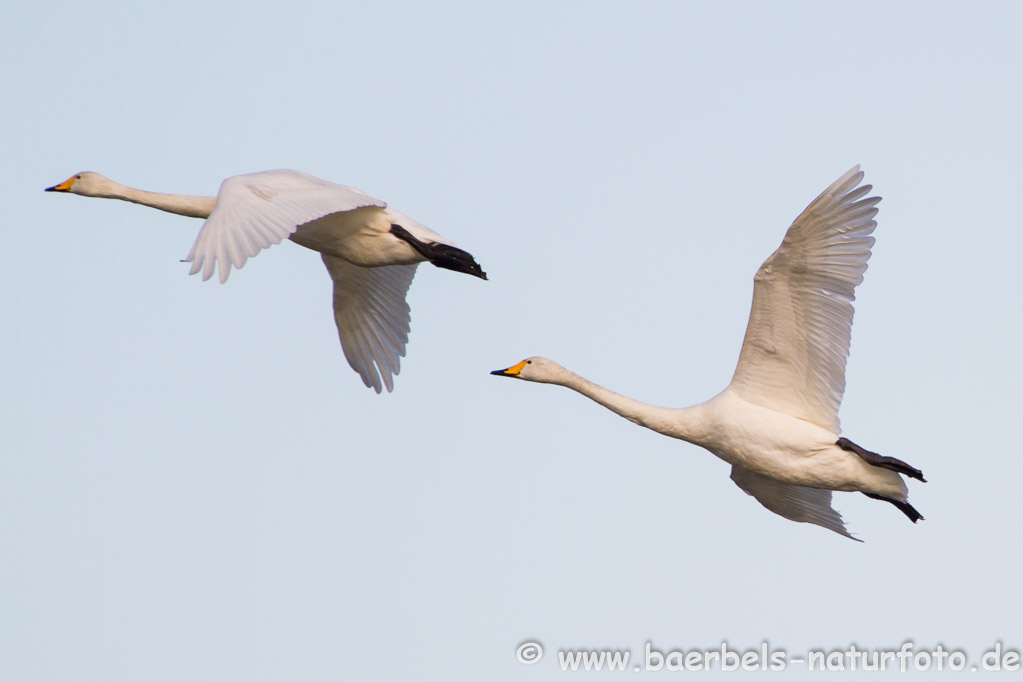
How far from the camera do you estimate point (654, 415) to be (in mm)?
14289

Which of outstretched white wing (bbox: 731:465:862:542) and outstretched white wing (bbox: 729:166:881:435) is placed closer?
outstretched white wing (bbox: 729:166:881:435)

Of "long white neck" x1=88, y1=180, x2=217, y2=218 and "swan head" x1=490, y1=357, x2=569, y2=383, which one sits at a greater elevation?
"long white neck" x1=88, y1=180, x2=217, y2=218

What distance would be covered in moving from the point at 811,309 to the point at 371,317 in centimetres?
588

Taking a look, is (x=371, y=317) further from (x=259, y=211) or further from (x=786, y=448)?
(x=786, y=448)

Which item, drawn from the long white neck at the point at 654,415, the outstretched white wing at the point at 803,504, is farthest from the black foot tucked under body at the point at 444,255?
the outstretched white wing at the point at 803,504

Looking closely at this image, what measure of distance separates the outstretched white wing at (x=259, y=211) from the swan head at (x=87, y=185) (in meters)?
3.26

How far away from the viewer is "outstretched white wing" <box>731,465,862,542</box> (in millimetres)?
15352

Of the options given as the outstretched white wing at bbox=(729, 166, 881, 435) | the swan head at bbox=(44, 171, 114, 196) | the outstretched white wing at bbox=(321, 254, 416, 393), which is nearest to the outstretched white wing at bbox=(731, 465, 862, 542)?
the outstretched white wing at bbox=(729, 166, 881, 435)

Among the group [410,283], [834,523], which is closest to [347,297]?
[410,283]

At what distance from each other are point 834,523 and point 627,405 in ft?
8.59

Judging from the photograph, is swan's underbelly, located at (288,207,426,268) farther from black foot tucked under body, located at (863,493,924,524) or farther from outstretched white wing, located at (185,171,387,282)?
black foot tucked under body, located at (863,493,924,524)

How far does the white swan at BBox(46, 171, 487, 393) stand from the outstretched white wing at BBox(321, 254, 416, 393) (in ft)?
0.04

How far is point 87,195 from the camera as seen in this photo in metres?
17.5

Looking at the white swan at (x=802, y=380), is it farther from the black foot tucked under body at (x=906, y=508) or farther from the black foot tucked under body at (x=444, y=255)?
the black foot tucked under body at (x=444, y=255)
